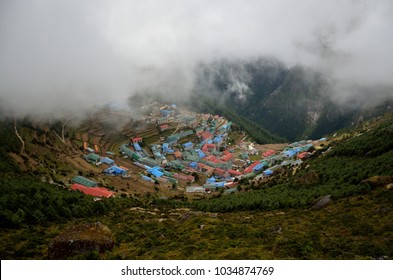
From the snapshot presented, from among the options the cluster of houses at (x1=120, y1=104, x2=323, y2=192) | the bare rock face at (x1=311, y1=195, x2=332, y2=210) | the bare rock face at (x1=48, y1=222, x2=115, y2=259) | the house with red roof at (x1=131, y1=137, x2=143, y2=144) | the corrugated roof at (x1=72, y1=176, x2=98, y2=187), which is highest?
the house with red roof at (x1=131, y1=137, x2=143, y2=144)

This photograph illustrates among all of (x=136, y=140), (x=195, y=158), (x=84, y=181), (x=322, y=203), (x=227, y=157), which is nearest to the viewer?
(x=322, y=203)

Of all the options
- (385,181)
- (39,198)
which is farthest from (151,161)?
(385,181)

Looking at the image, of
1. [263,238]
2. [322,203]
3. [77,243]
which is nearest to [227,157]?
[322,203]

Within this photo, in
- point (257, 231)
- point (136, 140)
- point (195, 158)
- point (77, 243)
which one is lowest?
point (77, 243)

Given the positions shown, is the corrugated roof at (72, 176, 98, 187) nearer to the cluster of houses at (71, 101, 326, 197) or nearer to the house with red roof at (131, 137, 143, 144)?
the cluster of houses at (71, 101, 326, 197)

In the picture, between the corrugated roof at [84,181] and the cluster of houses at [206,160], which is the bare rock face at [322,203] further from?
the corrugated roof at [84,181]

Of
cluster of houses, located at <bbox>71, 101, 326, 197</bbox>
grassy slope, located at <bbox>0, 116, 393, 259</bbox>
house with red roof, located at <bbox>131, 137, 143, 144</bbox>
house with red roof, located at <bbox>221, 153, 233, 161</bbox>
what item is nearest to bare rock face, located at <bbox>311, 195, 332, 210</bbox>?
grassy slope, located at <bbox>0, 116, 393, 259</bbox>

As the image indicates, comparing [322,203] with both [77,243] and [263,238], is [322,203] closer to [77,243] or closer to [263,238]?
[263,238]

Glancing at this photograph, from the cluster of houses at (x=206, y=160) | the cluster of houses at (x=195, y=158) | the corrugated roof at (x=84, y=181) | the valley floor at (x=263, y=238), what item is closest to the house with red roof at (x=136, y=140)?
the cluster of houses at (x=195, y=158)

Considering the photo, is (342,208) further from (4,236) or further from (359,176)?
(4,236)
